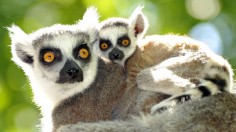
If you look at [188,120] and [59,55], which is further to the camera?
[59,55]

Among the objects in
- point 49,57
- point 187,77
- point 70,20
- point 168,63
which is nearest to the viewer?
point 187,77

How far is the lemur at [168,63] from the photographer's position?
207 inches

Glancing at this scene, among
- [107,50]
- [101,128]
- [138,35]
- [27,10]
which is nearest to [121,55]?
[107,50]

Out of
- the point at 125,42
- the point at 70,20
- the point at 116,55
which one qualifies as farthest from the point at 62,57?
the point at 70,20

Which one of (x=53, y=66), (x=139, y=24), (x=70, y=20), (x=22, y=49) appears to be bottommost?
(x=53, y=66)

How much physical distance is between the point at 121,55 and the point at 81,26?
1.98 feet

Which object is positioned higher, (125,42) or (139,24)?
(139,24)

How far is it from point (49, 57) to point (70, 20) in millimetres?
6051

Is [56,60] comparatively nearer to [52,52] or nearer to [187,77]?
[52,52]

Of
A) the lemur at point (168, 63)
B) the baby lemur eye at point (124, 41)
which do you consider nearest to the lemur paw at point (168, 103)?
the lemur at point (168, 63)

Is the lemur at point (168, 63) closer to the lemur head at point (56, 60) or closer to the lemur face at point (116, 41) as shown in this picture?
the lemur face at point (116, 41)

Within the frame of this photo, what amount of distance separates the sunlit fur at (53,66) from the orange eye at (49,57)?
0.08 meters

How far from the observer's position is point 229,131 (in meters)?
4.84

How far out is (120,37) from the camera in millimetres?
7355
